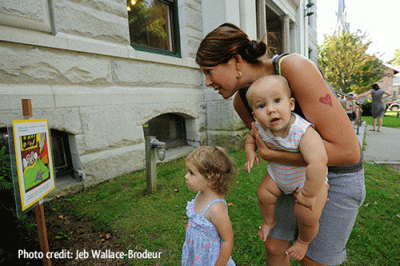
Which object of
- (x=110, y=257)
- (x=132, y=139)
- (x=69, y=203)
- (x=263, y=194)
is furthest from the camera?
(x=132, y=139)

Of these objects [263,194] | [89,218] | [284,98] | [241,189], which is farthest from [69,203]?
[284,98]

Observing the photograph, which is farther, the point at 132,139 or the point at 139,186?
the point at 132,139

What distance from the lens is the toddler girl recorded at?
1420mm

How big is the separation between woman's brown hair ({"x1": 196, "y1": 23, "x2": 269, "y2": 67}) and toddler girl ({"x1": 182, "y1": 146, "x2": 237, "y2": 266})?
671mm

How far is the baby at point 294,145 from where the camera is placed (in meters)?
1.01

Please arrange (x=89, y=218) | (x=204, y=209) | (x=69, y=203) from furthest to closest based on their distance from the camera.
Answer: (x=69, y=203), (x=89, y=218), (x=204, y=209)

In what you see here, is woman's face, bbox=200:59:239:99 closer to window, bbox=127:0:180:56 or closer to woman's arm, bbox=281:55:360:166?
woman's arm, bbox=281:55:360:166

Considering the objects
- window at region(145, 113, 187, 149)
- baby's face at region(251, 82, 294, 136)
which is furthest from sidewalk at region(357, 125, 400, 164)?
baby's face at region(251, 82, 294, 136)

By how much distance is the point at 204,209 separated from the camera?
150cm

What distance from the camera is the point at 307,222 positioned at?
1142mm

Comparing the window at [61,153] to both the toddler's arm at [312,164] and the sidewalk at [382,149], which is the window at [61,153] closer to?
the toddler's arm at [312,164]

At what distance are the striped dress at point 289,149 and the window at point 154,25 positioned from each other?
416 centimetres

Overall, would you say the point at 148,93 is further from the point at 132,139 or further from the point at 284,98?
the point at 284,98

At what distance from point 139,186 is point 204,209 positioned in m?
2.35
